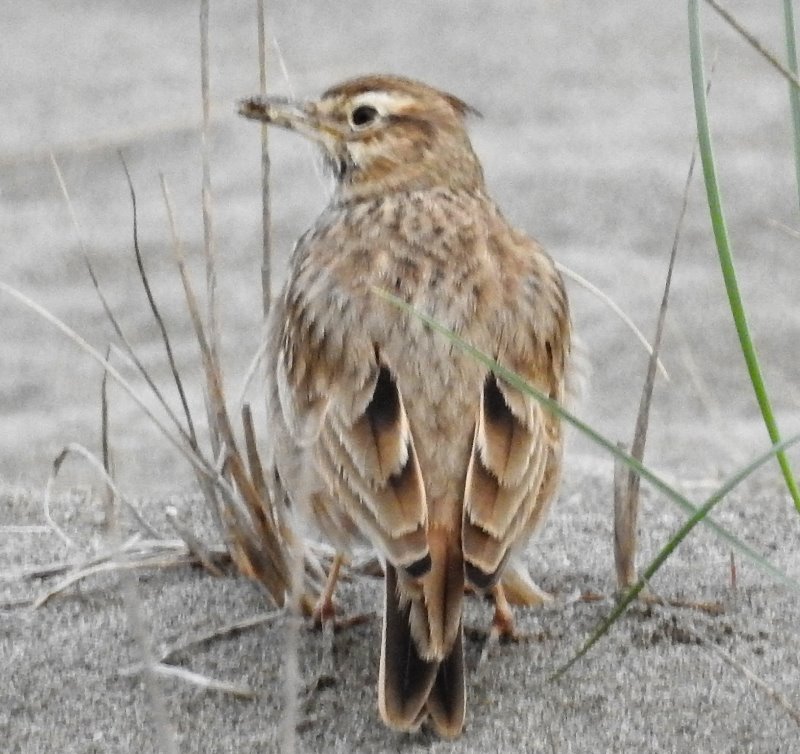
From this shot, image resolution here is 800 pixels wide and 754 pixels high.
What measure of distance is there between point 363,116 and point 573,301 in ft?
7.12

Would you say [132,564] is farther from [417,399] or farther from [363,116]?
[363,116]

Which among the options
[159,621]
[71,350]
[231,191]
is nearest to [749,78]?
[231,191]

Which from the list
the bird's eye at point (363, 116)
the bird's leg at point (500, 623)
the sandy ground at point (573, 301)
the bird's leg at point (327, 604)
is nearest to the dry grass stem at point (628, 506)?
the sandy ground at point (573, 301)

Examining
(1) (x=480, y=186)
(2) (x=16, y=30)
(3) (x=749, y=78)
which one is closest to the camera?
(1) (x=480, y=186)

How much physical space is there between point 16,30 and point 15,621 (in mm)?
5114

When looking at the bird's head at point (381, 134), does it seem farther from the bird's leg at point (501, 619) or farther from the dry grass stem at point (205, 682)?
the dry grass stem at point (205, 682)

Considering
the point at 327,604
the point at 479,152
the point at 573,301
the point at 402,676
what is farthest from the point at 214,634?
the point at 479,152

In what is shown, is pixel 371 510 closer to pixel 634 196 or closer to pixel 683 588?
pixel 683 588

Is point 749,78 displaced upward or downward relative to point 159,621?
downward

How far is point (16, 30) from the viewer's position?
7.82 m

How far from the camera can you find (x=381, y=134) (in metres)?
3.77

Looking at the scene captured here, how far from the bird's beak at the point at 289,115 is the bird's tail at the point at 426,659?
51.0 inches

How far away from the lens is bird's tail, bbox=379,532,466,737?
2684mm

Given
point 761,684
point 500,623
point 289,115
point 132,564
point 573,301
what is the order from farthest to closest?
point 573,301 → point 289,115 → point 132,564 → point 500,623 → point 761,684
